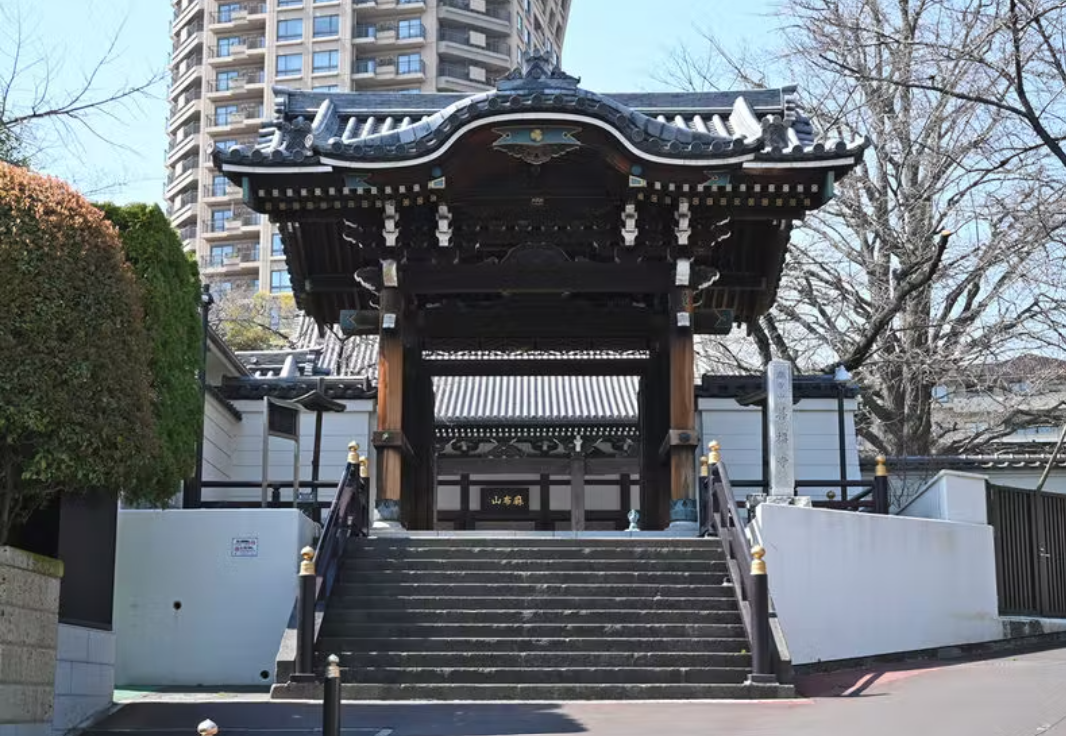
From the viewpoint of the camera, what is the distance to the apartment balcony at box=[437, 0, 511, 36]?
73.8m

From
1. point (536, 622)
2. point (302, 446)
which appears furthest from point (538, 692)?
point (302, 446)

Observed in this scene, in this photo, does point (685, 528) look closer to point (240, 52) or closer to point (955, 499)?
point (955, 499)

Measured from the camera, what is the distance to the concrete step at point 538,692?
11.4 m

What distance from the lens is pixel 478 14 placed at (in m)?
74.2

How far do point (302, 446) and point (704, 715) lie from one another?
40.0 feet

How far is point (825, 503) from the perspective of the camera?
15.9m

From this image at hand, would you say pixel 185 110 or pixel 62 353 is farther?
pixel 185 110

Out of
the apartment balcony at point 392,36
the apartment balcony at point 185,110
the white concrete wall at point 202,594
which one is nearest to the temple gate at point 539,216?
the white concrete wall at point 202,594

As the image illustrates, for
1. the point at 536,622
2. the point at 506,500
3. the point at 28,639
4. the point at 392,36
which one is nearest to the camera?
the point at 28,639

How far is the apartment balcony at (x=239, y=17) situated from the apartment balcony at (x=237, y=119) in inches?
190

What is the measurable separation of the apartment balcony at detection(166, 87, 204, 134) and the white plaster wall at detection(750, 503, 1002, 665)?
6689cm

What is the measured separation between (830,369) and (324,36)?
186ft

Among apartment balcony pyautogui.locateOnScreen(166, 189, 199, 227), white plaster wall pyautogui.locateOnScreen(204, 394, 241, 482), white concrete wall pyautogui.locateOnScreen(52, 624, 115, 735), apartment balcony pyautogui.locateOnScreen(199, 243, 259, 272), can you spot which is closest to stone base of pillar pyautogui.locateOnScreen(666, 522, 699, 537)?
white concrete wall pyautogui.locateOnScreen(52, 624, 115, 735)

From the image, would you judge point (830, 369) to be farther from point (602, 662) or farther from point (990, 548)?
point (602, 662)
